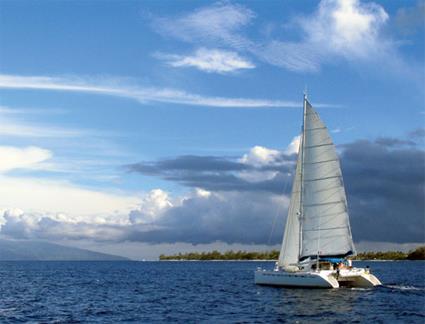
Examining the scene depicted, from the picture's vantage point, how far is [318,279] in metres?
62.3

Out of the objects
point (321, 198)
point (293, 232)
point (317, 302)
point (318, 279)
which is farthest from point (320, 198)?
point (317, 302)

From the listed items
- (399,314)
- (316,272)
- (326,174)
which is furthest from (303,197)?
(399,314)

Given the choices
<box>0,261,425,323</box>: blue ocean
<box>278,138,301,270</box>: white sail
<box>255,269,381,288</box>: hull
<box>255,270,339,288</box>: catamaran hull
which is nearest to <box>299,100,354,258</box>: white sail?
<box>278,138,301,270</box>: white sail

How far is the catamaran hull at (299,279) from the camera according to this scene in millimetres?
62219

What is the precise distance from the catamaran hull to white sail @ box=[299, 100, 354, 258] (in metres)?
3.88

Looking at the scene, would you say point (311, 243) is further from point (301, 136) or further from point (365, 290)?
point (301, 136)

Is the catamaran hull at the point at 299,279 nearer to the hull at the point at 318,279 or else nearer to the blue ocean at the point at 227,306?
the hull at the point at 318,279

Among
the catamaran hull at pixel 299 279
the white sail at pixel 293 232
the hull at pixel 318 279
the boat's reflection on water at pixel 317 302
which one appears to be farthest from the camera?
the white sail at pixel 293 232

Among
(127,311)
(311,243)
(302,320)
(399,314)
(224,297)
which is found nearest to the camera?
(302,320)

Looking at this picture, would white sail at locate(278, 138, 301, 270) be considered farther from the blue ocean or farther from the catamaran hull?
the blue ocean

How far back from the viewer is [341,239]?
218 feet

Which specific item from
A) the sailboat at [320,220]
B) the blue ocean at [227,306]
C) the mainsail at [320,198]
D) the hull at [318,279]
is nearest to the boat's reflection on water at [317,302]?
the blue ocean at [227,306]

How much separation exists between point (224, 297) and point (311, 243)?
11.9m

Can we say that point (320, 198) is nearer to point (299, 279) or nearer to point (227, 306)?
point (299, 279)
